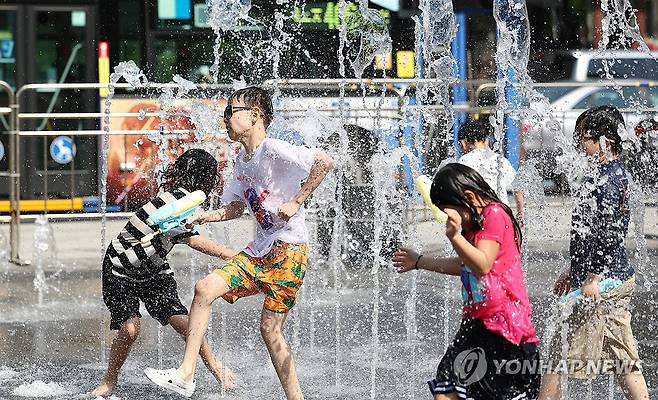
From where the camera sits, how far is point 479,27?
14430 millimetres

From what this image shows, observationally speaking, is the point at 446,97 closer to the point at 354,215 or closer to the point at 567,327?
the point at 354,215

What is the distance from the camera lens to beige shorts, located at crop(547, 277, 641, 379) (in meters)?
4.72

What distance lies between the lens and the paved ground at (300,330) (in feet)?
19.3

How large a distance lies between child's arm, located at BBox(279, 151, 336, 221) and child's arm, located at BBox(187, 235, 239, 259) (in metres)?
0.51

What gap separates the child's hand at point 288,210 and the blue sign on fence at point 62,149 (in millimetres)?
8163

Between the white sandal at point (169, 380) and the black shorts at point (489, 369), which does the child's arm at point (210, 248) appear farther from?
the black shorts at point (489, 369)

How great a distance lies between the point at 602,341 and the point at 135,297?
7.39 ft

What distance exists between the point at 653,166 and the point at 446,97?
2552mm

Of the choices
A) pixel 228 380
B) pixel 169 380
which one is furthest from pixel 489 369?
pixel 228 380

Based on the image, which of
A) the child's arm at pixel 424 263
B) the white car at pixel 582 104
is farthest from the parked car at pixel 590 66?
the child's arm at pixel 424 263

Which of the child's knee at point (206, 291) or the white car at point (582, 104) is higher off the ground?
the white car at point (582, 104)

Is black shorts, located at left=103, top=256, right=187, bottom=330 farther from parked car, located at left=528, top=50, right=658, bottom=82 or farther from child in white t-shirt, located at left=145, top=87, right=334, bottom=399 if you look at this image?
parked car, located at left=528, top=50, right=658, bottom=82

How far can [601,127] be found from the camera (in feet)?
15.9

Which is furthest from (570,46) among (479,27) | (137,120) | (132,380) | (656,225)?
(132,380)
